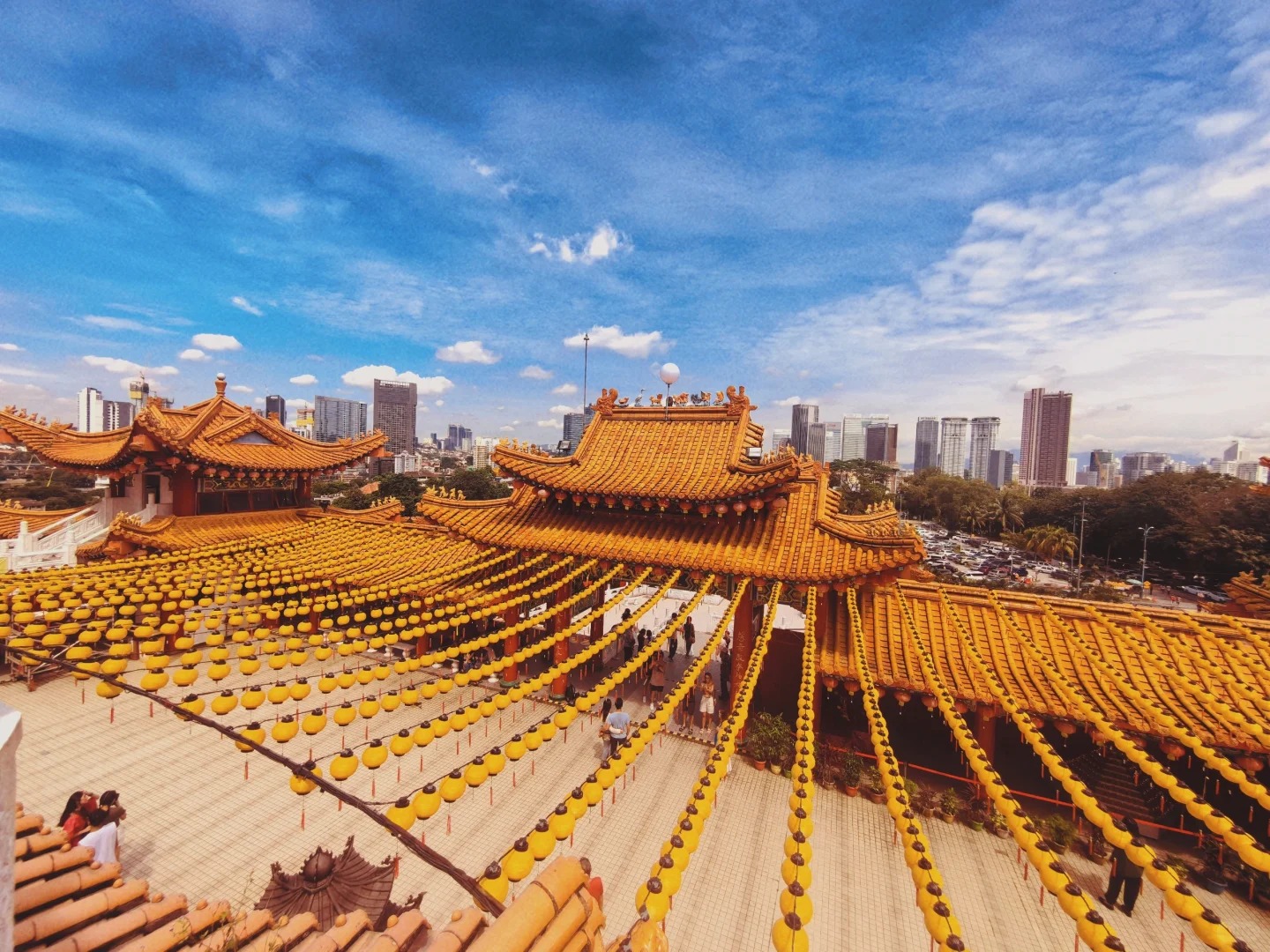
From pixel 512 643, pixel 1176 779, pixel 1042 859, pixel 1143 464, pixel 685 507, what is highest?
pixel 1143 464

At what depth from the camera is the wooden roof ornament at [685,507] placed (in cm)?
1049

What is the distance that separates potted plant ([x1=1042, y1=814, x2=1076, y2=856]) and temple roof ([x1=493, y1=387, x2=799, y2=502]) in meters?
7.29

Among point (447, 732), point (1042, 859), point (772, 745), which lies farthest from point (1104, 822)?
point (447, 732)

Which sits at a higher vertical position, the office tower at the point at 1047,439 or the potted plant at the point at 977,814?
the office tower at the point at 1047,439

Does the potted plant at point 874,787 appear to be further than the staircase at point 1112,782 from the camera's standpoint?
Yes

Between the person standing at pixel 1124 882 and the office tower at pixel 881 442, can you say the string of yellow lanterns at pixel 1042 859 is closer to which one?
the person standing at pixel 1124 882

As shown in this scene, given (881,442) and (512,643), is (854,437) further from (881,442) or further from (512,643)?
(512,643)

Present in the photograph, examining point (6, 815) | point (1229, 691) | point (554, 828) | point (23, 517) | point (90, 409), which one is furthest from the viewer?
point (90, 409)

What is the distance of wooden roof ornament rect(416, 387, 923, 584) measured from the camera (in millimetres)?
10492

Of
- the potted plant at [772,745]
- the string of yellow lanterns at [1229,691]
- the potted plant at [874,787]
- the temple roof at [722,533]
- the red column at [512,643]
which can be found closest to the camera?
the string of yellow lanterns at [1229,691]

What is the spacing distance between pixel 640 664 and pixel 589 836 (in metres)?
3.56

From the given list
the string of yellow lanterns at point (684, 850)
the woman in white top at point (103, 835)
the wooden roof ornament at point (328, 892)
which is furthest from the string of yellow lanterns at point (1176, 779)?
the woman in white top at point (103, 835)

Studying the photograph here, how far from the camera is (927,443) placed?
587ft

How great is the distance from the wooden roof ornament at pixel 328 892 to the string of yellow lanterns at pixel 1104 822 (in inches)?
288
